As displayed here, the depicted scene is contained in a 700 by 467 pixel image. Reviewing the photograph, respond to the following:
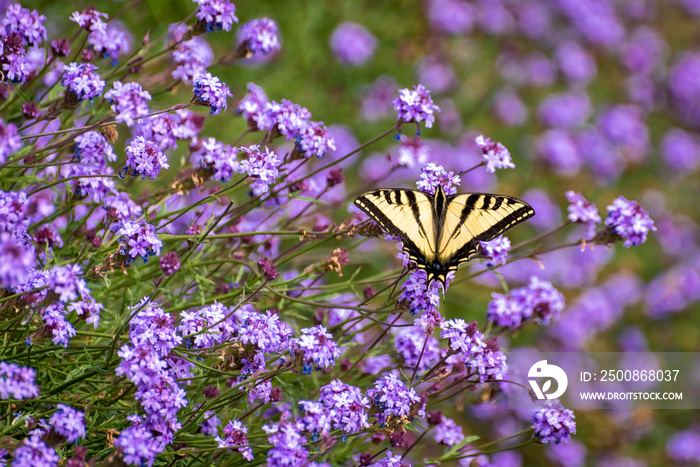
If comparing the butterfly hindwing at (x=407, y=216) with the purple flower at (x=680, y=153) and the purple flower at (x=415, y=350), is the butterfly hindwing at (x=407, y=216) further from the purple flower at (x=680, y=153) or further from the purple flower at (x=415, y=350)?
the purple flower at (x=680, y=153)

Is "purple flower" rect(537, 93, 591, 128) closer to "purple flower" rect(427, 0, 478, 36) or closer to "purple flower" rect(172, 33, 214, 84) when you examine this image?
"purple flower" rect(427, 0, 478, 36)

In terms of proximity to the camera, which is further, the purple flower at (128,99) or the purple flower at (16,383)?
the purple flower at (128,99)

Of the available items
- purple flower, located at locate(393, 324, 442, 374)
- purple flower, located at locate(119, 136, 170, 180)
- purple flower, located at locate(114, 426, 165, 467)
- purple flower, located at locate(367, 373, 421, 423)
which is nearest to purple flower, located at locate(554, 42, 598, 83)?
purple flower, located at locate(393, 324, 442, 374)

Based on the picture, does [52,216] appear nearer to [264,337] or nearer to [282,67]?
[264,337]

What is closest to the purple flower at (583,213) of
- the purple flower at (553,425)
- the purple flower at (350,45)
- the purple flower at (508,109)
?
the purple flower at (553,425)

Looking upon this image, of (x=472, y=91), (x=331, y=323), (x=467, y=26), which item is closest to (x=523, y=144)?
(x=472, y=91)
